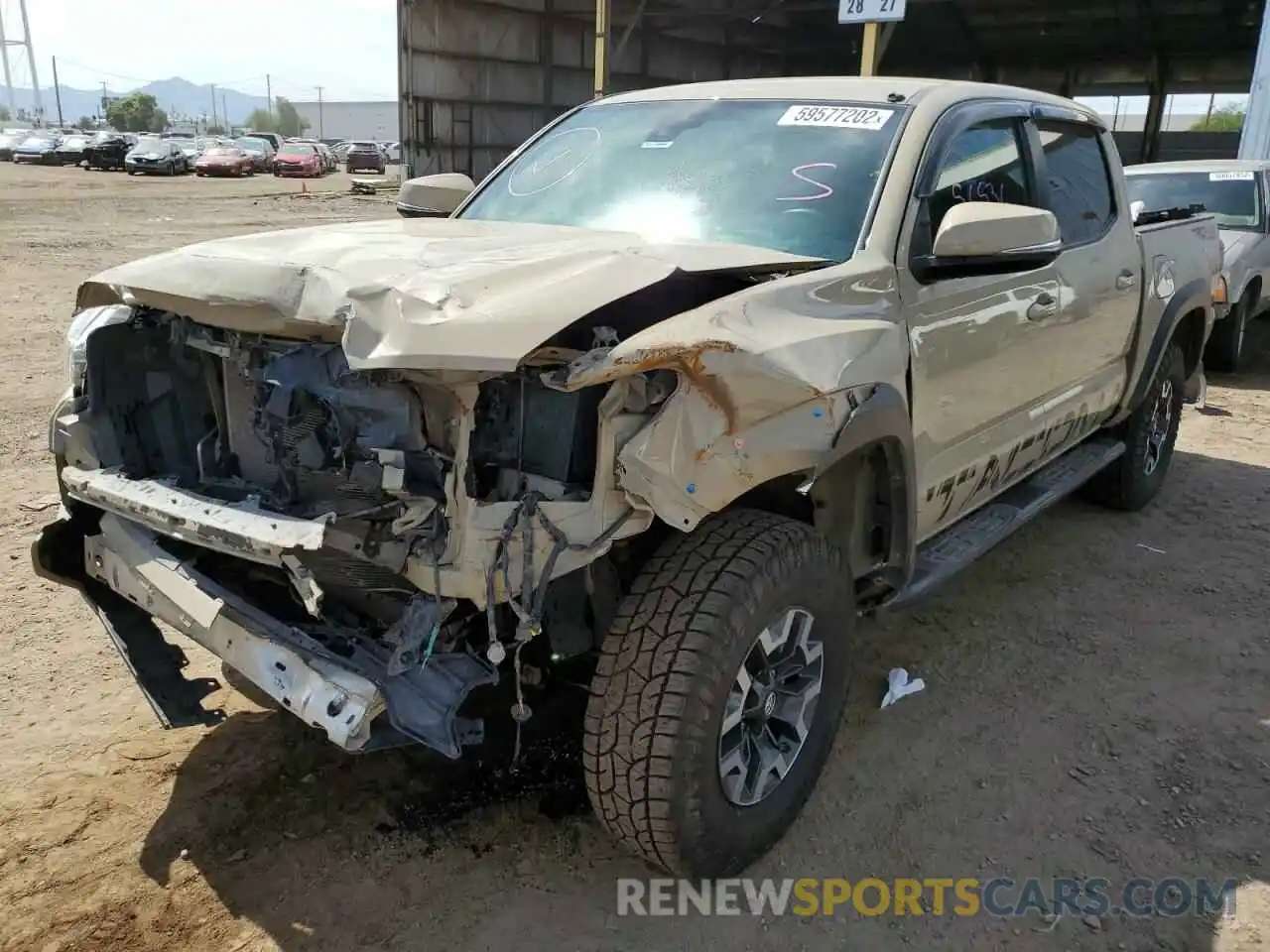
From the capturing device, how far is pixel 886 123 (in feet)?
10.8

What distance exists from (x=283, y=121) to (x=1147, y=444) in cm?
12634

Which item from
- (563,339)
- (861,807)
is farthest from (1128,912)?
(563,339)

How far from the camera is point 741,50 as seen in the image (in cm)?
2795

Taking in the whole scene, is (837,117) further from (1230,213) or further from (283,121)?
(283,121)

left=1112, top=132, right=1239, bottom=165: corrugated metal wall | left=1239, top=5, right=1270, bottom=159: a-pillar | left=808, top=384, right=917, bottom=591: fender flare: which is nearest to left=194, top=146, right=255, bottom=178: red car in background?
left=1112, top=132, right=1239, bottom=165: corrugated metal wall

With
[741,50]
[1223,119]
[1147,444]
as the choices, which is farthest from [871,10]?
[1223,119]

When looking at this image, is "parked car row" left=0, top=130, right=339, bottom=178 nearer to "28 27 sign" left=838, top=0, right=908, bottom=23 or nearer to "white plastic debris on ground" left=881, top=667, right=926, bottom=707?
"28 27 sign" left=838, top=0, right=908, bottom=23

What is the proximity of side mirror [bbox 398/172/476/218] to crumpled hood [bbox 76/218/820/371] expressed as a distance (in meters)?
1.34

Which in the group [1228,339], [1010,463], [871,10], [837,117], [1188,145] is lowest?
[1228,339]

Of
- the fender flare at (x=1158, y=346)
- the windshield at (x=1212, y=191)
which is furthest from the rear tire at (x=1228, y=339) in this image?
the fender flare at (x=1158, y=346)

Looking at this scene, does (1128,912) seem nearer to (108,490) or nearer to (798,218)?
(798,218)

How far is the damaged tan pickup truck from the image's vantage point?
224 cm

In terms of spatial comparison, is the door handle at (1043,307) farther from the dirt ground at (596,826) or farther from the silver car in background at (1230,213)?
the silver car in background at (1230,213)

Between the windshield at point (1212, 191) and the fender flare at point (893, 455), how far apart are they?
7.97m
